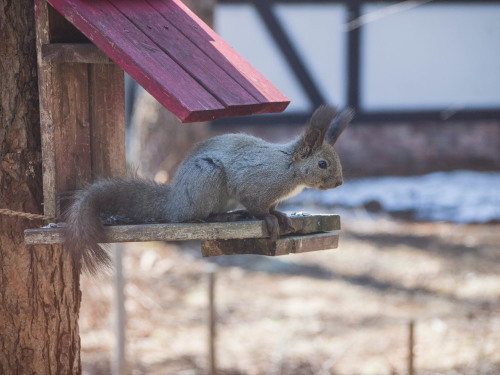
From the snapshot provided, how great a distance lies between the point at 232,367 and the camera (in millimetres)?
5516

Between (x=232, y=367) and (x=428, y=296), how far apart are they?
1.92 m

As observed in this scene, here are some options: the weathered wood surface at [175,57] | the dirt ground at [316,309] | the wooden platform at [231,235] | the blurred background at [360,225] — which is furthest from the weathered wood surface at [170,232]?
the dirt ground at [316,309]

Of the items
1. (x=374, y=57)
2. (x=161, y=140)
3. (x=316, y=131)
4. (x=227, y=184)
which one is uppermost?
(x=374, y=57)

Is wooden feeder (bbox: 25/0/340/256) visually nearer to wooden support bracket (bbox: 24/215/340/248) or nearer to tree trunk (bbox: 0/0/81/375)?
wooden support bracket (bbox: 24/215/340/248)

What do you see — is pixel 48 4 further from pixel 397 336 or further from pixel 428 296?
pixel 428 296

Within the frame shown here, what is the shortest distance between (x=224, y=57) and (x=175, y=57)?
27 cm

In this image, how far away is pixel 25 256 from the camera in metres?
3.08

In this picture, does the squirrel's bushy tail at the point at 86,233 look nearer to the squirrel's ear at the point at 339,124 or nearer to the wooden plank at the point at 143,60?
the wooden plank at the point at 143,60

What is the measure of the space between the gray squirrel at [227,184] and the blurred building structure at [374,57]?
6192 millimetres

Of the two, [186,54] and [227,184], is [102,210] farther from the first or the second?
[186,54]

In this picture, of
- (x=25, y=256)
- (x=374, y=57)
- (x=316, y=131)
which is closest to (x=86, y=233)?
(x=25, y=256)

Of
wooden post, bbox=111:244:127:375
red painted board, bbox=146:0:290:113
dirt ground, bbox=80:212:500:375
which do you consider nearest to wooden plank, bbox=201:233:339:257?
red painted board, bbox=146:0:290:113

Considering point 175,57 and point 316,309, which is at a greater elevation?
point 175,57

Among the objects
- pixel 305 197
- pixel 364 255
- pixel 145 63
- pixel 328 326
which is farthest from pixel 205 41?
pixel 305 197
